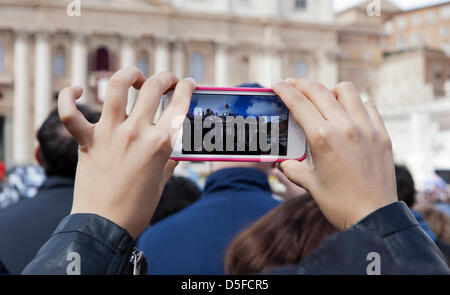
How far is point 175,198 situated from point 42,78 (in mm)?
32784

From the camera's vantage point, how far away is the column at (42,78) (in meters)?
34.1

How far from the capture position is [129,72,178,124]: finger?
1.02 m

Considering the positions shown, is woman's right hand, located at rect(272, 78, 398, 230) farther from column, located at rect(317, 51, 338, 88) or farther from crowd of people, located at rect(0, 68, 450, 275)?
column, located at rect(317, 51, 338, 88)

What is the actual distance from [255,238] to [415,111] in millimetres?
22216

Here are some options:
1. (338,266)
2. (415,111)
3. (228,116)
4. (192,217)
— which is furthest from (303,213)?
(415,111)

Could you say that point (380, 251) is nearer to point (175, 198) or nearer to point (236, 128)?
point (236, 128)

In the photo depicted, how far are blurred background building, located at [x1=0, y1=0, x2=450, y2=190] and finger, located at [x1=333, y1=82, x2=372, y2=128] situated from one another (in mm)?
32125

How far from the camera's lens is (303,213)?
1.46 meters

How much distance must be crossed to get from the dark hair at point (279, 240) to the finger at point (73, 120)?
1.76 ft

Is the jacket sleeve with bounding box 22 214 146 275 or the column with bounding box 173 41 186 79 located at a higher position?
the column with bounding box 173 41 186 79

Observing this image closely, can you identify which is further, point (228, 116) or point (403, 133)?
point (403, 133)

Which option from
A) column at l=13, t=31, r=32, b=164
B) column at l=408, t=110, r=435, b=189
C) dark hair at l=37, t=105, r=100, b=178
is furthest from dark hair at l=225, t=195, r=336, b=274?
column at l=13, t=31, r=32, b=164

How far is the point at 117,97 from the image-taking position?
1.02 metres

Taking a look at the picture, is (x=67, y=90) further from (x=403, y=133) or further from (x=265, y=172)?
(x=403, y=133)
